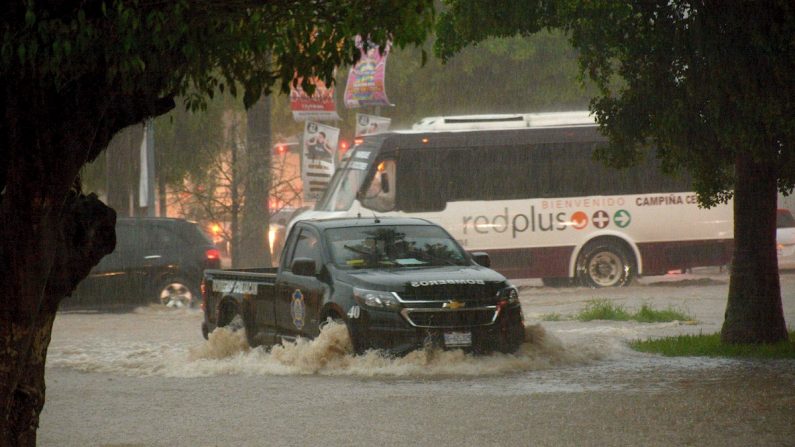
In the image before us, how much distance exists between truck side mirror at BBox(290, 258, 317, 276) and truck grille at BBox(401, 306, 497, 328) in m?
1.33

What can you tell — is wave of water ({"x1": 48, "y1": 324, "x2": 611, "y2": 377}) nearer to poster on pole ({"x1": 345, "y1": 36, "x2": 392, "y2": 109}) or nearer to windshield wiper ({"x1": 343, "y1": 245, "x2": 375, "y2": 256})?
windshield wiper ({"x1": 343, "y1": 245, "x2": 375, "y2": 256})

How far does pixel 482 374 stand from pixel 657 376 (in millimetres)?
1716

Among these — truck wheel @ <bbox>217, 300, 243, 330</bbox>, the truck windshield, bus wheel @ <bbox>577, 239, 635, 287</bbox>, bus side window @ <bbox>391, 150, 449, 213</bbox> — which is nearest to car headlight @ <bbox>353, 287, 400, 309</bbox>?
the truck windshield

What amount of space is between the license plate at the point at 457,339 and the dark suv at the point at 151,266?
37.5 ft

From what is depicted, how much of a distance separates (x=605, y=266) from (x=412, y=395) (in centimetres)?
1565

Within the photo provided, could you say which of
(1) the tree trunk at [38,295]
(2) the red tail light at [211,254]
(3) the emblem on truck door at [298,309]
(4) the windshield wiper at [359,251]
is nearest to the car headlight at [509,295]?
(4) the windshield wiper at [359,251]

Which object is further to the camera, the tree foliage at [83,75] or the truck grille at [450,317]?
the truck grille at [450,317]

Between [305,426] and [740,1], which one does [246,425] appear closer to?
[305,426]

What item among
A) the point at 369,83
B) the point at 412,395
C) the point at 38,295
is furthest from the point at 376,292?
the point at 369,83

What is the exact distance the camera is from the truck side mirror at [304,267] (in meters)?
14.6

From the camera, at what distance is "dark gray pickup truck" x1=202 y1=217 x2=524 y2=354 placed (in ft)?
45.4

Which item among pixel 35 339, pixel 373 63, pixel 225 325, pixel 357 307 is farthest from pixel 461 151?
pixel 35 339

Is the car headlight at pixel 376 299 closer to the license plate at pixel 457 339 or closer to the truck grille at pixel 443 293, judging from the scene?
the truck grille at pixel 443 293

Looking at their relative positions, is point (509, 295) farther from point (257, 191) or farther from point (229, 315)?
point (257, 191)
